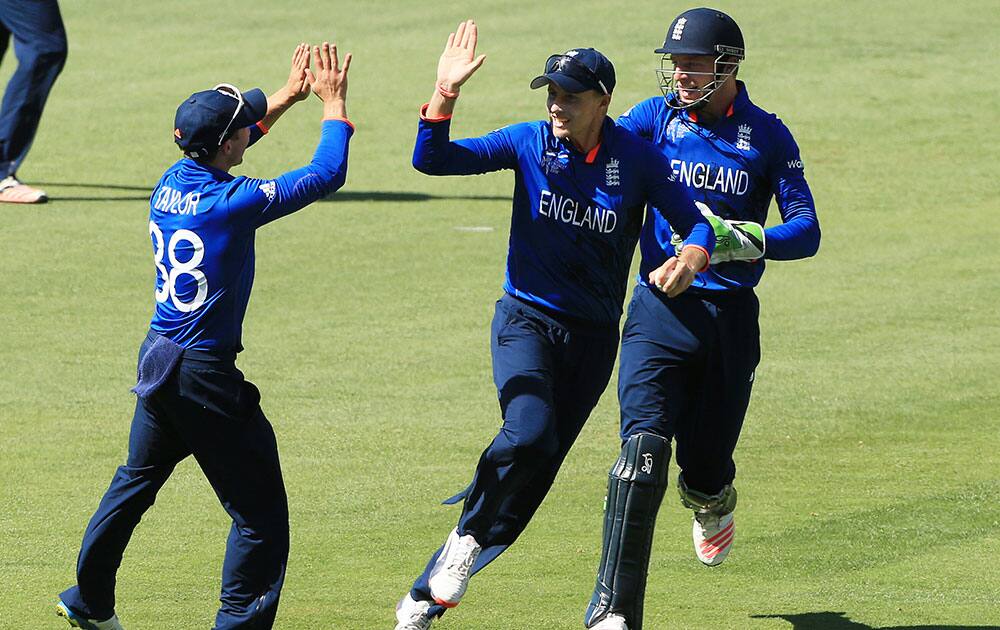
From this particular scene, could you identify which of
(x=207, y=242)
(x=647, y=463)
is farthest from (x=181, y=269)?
(x=647, y=463)

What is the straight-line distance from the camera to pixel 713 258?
22.2 ft

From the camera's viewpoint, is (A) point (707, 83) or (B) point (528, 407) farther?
(A) point (707, 83)

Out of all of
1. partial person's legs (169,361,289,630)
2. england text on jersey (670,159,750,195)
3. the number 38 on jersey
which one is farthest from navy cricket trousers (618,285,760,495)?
the number 38 on jersey

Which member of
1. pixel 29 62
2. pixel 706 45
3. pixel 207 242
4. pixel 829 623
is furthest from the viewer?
pixel 29 62

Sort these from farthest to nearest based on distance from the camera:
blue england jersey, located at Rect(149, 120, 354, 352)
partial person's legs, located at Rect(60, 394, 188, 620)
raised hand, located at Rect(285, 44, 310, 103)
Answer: raised hand, located at Rect(285, 44, 310, 103) → partial person's legs, located at Rect(60, 394, 188, 620) → blue england jersey, located at Rect(149, 120, 354, 352)

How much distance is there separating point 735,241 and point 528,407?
1089mm

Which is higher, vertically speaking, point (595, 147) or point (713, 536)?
point (595, 147)

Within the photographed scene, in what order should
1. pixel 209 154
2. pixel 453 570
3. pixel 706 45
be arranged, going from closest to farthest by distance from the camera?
1. pixel 209 154
2. pixel 453 570
3. pixel 706 45

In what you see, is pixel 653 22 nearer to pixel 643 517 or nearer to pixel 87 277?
pixel 87 277

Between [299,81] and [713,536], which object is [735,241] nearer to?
[713,536]

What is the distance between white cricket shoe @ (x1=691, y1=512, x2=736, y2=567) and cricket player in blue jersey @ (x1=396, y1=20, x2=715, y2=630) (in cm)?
90

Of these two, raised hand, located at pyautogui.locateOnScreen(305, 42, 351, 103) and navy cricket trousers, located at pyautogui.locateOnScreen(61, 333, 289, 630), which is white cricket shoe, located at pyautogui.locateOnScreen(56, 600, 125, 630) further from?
raised hand, located at pyautogui.locateOnScreen(305, 42, 351, 103)

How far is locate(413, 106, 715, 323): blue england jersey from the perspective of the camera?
6719 mm

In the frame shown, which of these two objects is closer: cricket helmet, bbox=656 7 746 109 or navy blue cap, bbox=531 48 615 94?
navy blue cap, bbox=531 48 615 94
